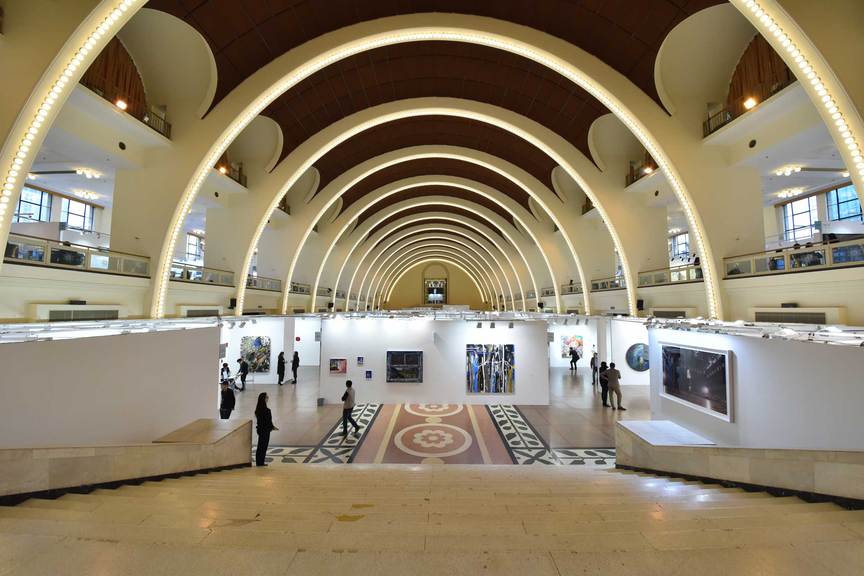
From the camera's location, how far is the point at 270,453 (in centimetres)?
960

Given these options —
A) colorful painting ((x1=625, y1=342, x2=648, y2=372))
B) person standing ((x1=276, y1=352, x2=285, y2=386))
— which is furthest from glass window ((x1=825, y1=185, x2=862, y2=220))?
person standing ((x1=276, y1=352, x2=285, y2=386))

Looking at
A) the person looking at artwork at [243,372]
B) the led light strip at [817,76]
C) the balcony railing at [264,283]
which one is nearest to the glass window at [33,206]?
the balcony railing at [264,283]

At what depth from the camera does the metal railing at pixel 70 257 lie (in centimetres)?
893

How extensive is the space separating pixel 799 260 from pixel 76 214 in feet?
114

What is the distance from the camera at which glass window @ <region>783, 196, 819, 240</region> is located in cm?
2095

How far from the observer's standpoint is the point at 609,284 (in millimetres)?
20703

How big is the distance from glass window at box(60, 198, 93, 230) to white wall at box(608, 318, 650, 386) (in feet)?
99.3

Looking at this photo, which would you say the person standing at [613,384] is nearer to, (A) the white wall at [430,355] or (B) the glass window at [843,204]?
(A) the white wall at [430,355]

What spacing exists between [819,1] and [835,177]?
546 inches

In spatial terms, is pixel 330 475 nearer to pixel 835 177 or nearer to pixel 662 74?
pixel 662 74

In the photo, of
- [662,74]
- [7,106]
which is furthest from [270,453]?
[662,74]

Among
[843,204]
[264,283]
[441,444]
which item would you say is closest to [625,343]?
[441,444]

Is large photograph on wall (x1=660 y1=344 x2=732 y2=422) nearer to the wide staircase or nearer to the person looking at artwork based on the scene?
the wide staircase

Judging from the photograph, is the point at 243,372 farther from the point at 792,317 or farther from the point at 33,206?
the point at 792,317
